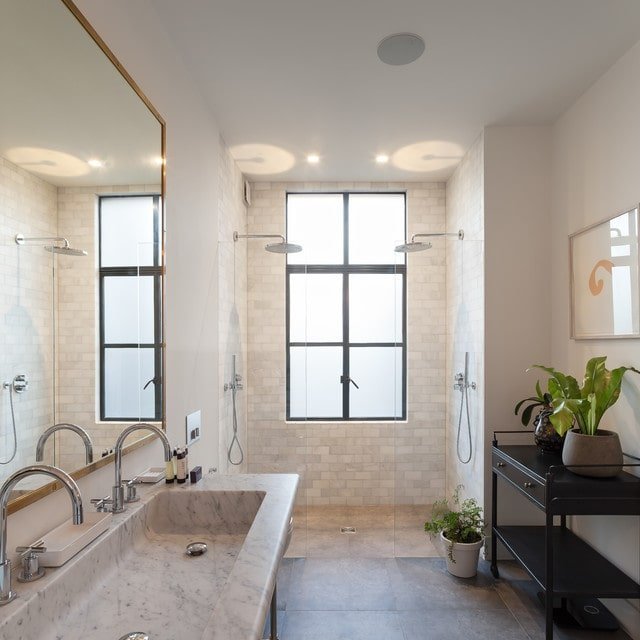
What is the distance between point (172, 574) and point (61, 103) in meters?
1.33

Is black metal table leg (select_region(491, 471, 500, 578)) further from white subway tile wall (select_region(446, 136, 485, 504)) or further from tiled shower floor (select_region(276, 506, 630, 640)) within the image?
white subway tile wall (select_region(446, 136, 485, 504))

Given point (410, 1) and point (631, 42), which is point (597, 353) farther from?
point (410, 1)

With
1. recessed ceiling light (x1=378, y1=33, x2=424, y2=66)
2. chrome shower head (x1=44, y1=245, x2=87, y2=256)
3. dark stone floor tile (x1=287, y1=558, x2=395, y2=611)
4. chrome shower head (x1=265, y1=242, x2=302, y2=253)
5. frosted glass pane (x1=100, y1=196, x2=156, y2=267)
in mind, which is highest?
recessed ceiling light (x1=378, y1=33, x2=424, y2=66)

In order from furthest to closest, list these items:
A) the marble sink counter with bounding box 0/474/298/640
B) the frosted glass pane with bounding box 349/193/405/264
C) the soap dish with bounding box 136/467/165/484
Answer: the frosted glass pane with bounding box 349/193/405/264, the soap dish with bounding box 136/467/165/484, the marble sink counter with bounding box 0/474/298/640

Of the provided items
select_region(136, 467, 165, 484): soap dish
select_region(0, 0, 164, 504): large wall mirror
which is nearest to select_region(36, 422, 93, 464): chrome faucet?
select_region(0, 0, 164, 504): large wall mirror

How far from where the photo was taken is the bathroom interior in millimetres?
1167

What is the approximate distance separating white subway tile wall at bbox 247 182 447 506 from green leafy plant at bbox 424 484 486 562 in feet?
0.74

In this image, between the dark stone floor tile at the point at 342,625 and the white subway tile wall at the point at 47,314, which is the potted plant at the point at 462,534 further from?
the white subway tile wall at the point at 47,314

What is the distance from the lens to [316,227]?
3719mm

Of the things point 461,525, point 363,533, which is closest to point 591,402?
point 461,525

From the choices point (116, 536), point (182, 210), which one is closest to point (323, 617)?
point (116, 536)

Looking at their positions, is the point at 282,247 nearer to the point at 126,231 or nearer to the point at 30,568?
the point at 126,231

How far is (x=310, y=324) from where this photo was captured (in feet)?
10.9

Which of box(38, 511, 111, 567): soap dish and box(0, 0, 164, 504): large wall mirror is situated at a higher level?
box(0, 0, 164, 504): large wall mirror
